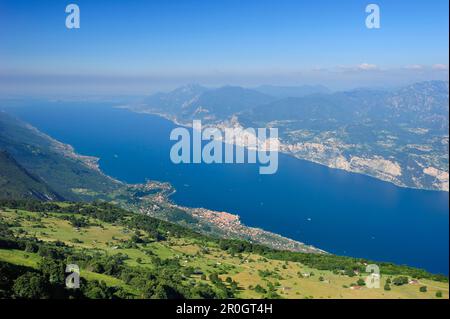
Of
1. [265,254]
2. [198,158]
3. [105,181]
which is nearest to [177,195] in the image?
[105,181]

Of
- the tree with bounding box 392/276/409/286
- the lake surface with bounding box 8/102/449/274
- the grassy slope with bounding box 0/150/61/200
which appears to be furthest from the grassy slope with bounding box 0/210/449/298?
the lake surface with bounding box 8/102/449/274

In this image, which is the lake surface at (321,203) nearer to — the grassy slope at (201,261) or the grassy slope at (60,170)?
the grassy slope at (60,170)

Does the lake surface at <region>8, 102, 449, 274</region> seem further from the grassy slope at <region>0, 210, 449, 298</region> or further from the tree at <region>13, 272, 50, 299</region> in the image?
the tree at <region>13, 272, 50, 299</region>

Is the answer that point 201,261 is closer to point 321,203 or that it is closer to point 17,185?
point 17,185

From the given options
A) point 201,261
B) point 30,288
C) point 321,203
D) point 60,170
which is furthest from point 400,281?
point 60,170

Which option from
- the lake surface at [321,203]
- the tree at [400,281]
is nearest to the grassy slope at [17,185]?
the lake surface at [321,203]
